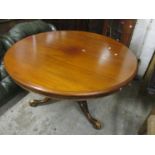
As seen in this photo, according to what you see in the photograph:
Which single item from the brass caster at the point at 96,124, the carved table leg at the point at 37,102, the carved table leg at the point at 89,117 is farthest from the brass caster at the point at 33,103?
the brass caster at the point at 96,124

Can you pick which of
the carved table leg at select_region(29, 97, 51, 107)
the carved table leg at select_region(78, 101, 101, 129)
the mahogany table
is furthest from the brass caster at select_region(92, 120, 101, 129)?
the mahogany table

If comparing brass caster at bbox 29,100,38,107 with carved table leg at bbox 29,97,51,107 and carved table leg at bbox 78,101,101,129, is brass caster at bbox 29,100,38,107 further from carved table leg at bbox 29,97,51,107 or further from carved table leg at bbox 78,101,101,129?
carved table leg at bbox 78,101,101,129

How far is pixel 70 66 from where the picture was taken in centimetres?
108

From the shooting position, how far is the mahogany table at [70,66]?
2.96 ft

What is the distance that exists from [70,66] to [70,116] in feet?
2.31

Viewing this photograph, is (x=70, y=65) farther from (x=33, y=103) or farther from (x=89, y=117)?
(x=33, y=103)

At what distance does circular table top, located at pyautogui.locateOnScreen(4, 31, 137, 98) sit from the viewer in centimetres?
90

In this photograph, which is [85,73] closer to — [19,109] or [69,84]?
[69,84]

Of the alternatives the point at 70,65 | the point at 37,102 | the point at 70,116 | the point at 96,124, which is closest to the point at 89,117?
the point at 96,124

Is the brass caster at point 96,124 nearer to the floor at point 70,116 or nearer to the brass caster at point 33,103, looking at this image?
the floor at point 70,116

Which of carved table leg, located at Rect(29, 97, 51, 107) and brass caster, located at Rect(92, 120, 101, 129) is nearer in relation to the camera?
brass caster, located at Rect(92, 120, 101, 129)

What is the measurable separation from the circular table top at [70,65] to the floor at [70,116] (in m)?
0.67

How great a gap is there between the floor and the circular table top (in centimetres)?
67
